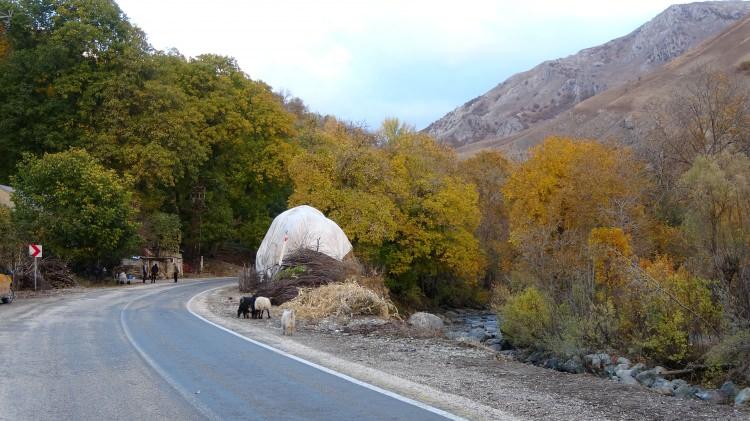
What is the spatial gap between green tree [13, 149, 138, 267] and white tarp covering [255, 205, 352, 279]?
35.0 feet

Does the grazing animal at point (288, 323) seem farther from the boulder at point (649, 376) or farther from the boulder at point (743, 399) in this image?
the boulder at point (743, 399)

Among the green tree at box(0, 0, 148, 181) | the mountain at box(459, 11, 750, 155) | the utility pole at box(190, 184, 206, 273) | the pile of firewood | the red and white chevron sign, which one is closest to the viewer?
the red and white chevron sign

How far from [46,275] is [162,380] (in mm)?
26491

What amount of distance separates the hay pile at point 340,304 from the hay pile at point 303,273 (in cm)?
181

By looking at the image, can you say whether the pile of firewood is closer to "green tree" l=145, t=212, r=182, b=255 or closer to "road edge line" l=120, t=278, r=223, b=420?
"green tree" l=145, t=212, r=182, b=255

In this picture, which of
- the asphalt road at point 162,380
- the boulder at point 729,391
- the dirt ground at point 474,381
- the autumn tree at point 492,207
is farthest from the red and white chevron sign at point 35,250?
the boulder at point 729,391

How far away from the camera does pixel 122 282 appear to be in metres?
39.1

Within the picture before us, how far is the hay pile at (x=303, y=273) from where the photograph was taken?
2420 centimetres

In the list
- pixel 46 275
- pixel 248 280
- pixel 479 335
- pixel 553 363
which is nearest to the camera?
pixel 553 363

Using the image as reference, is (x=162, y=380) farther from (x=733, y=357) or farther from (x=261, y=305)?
(x=733, y=357)

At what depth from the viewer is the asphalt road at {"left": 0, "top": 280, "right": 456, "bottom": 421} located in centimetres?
778

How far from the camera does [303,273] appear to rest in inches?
993

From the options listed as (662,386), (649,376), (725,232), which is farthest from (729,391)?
(725,232)

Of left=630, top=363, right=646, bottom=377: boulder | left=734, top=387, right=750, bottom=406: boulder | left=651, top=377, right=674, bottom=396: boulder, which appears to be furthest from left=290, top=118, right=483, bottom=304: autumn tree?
left=734, top=387, right=750, bottom=406: boulder
